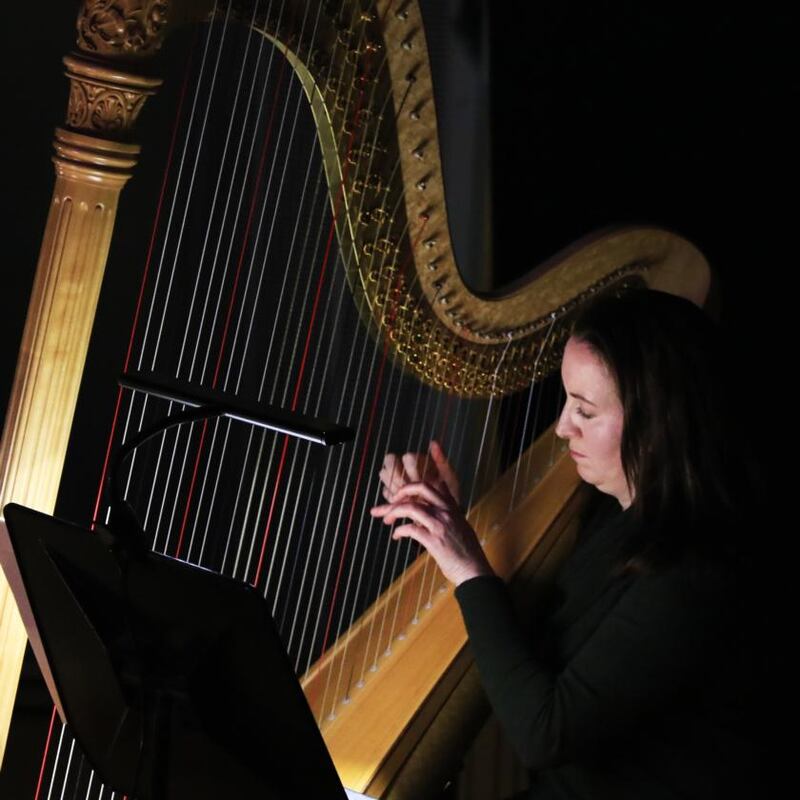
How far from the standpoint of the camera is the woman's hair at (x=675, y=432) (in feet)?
6.09

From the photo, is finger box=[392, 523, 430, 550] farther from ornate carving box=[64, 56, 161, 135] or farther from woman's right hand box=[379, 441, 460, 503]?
ornate carving box=[64, 56, 161, 135]

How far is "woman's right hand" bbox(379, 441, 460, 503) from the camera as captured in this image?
210cm

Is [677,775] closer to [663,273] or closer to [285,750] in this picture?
[285,750]

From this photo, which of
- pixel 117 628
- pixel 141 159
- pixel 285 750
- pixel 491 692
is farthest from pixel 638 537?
pixel 141 159

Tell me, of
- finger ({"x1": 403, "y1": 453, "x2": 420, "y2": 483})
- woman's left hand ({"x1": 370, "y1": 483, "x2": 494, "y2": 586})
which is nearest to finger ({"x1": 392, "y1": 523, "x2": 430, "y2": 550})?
woman's left hand ({"x1": 370, "y1": 483, "x2": 494, "y2": 586})

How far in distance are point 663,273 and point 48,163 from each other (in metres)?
1.42

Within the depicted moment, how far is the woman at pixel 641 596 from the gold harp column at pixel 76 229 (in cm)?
51

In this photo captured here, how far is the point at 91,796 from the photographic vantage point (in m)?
2.98

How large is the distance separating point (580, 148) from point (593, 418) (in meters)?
1.66

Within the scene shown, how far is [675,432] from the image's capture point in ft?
6.16

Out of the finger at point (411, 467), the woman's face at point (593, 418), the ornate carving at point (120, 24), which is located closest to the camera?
the ornate carving at point (120, 24)

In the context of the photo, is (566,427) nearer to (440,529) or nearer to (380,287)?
(440,529)

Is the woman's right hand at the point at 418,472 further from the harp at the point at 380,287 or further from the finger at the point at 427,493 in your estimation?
the harp at the point at 380,287

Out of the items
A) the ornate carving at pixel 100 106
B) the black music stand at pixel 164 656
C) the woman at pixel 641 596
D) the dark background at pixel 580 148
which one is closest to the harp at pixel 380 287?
the ornate carving at pixel 100 106
